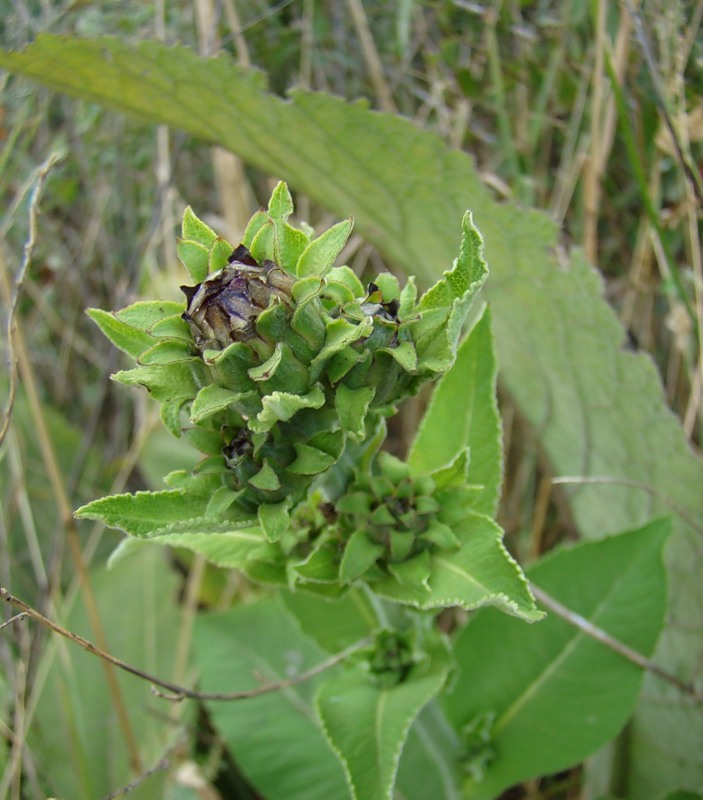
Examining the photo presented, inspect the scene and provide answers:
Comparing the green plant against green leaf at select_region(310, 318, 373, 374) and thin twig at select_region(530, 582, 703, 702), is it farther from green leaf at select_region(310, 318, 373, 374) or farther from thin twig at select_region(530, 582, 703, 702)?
thin twig at select_region(530, 582, 703, 702)

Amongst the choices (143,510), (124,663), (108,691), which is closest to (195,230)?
(143,510)

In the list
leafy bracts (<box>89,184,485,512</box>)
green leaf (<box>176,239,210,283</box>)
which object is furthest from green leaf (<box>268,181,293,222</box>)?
green leaf (<box>176,239,210,283</box>)

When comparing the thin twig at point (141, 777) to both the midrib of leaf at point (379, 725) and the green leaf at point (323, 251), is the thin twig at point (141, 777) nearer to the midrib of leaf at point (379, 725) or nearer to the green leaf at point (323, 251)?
the midrib of leaf at point (379, 725)

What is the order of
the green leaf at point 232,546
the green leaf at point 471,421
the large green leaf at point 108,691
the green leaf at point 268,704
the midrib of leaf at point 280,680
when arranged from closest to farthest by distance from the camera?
the green leaf at point 232,546
the green leaf at point 471,421
the green leaf at point 268,704
the midrib of leaf at point 280,680
the large green leaf at point 108,691

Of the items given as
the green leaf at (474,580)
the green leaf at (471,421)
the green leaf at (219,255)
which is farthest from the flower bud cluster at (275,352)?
the green leaf at (471,421)

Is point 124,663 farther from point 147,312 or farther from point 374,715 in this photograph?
point 147,312

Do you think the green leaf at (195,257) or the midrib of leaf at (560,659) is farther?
the midrib of leaf at (560,659)
